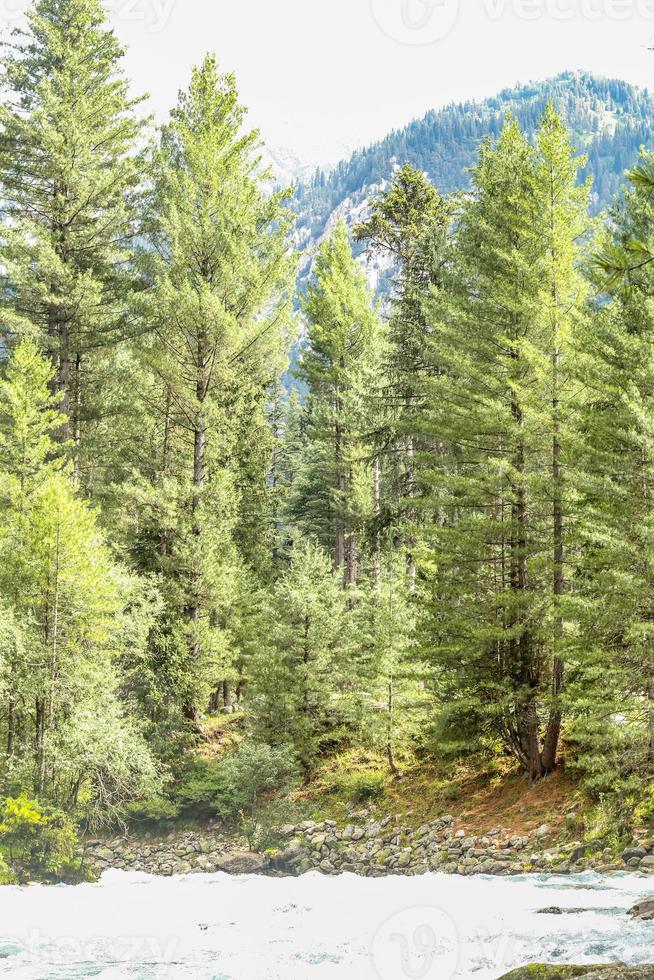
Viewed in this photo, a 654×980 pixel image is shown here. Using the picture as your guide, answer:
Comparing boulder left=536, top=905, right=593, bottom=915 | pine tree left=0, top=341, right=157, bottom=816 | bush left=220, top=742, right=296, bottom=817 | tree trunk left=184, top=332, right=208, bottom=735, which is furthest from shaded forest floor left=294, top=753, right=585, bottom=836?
pine tree left=0, top=341, right=157, bottom=816

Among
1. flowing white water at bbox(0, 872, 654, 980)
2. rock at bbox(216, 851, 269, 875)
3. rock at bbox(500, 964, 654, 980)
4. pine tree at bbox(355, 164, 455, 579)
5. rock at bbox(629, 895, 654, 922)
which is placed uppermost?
pine tree at bbox(355, 164, 455, 579)

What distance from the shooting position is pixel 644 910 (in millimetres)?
7254

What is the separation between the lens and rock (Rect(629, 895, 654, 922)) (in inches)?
280

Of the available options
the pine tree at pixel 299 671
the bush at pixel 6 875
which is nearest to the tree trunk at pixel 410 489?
the pine tree at pixel 299 671

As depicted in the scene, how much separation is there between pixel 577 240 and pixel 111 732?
1256 cm

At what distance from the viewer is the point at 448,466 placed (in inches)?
593

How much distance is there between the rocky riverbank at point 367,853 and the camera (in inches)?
398

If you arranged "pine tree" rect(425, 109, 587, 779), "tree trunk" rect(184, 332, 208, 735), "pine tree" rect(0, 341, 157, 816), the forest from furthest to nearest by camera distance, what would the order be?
"tree trunk" rect(184, 332, 208, 735) < "pine tree" rect(0, 341, 157, 816) < "pine tree" rect(425, 109, 587, 779) < the forest

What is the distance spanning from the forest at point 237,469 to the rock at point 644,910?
2072 millimetres

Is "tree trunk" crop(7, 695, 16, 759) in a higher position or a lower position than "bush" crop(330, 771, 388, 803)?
higher

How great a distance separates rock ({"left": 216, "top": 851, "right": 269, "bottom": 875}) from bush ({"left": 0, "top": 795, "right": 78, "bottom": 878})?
2.79 m

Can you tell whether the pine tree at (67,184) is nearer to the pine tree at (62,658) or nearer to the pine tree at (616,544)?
the pine tree at (62,658)

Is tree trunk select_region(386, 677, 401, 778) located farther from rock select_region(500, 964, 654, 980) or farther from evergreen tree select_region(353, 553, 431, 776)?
rock select_region(500, 964, 654, 980)

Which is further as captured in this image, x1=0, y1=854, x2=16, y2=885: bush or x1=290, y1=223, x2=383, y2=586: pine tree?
x1=290, y1=223, x2=383, y2=586: pine tree
